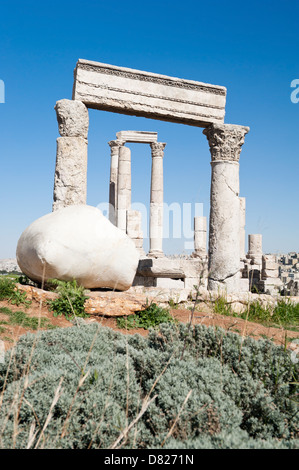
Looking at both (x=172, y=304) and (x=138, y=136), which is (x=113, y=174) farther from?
(x=172, y=304)

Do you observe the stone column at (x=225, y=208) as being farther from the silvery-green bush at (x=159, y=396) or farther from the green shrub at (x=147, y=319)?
the silvery-green bush at (x=159, y=396)

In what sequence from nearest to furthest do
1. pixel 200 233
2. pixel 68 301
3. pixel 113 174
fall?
pixel 68 301
pixel 113 174
pixel 200 233

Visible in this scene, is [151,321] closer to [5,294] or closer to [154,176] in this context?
[5,294]

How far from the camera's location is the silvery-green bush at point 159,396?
2285 millimetres

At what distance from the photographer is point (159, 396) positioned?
8.57 feet

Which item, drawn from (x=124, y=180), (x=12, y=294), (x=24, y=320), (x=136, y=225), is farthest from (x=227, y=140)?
(x=124, y=180)

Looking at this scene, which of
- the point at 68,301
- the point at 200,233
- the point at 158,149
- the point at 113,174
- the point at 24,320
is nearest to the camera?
the point at 24,320

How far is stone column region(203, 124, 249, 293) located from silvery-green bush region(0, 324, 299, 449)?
21.8 feet

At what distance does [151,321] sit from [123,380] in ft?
9.59

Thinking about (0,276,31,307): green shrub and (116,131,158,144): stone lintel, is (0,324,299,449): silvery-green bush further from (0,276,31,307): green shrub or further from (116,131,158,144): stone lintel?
(116,131,158,144): stone lintel

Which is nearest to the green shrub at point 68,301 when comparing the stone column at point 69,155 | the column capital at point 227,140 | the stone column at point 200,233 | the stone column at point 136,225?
the stone column at point 69,155

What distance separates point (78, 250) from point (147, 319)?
4.64 ft
